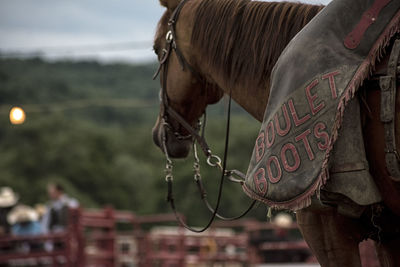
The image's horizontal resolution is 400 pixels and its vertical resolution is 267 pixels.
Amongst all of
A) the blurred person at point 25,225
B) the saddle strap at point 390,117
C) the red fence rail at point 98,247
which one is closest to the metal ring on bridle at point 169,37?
the saddle strap at point 390,117

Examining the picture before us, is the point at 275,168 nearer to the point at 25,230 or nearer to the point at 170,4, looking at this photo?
the point at 170,4

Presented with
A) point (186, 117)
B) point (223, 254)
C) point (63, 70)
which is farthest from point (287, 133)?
point (63, 70)

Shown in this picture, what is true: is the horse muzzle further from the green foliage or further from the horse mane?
the green foliage

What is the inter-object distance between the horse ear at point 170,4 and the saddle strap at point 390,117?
6.31 feet

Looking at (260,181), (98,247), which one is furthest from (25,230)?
(260,181)

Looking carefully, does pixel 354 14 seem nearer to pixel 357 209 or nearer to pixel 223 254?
pixel 357 209

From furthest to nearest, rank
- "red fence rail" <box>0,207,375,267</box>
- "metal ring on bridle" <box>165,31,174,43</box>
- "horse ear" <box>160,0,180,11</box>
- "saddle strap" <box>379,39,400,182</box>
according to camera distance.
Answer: "red fence rail" <box>0,207,375,267</box> < "horse ear" <box>160,0,180,11</box> < "metal ring on bridle" <box>165,31,174,43</box> < "saddle strap" <box>379,39,400,182</box>

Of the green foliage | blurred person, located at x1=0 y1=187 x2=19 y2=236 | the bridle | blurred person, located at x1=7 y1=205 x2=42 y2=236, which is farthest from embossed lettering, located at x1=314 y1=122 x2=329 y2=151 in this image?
the green foliage

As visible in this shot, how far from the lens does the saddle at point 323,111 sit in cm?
289

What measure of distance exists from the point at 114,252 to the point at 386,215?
10324mm

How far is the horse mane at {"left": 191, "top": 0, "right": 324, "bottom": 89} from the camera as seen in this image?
360 centimetres

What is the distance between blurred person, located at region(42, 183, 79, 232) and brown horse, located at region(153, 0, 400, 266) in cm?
751

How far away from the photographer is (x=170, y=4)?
4496 mm

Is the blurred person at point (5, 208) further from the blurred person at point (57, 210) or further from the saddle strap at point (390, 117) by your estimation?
the saddle strap at point (390, 117)
